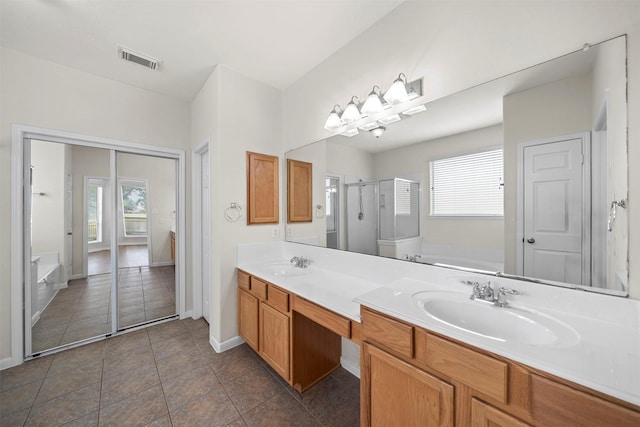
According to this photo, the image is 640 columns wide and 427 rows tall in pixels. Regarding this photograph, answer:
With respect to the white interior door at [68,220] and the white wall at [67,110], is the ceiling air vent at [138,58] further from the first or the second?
the white interior door at [68,220]

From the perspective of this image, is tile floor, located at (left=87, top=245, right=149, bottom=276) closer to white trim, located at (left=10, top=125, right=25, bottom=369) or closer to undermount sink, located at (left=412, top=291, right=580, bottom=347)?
white trim, located at (left=10, top=125, right=25, bottom=369)

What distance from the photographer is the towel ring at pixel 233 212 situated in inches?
91.7

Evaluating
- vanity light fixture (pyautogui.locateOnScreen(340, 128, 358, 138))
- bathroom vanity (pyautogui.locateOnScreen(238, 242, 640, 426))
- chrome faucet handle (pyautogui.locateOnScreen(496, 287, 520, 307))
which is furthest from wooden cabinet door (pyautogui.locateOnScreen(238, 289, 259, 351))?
chrome faucet handle (pyautogui.locateOnScreen(496, 287, 520, 307))

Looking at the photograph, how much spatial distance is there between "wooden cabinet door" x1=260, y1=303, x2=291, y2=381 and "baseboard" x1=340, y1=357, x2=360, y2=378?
0.55 m

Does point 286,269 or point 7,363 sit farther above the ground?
point 286,269

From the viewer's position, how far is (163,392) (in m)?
1.80

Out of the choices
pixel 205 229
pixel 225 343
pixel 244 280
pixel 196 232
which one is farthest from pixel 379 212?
pixel 196 232

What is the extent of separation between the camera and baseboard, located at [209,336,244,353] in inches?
90.6

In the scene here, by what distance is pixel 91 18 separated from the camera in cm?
176

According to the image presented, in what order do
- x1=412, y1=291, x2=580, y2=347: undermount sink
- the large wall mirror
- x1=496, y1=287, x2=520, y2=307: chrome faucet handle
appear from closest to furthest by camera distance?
1. x1=412, y1=291, x2=580, y2=347: undermount sink
2. the large wall mirror
3. x1=496, y1=287, x2=520, y2=307: chrome faucet handle

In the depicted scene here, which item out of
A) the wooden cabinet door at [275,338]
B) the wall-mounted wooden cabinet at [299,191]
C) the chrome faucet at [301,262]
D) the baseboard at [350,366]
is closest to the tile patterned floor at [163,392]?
the baseboard at [350,366]

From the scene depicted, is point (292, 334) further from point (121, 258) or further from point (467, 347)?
point (121, 258)

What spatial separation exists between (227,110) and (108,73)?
4.32ft

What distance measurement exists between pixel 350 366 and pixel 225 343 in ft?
3.92
